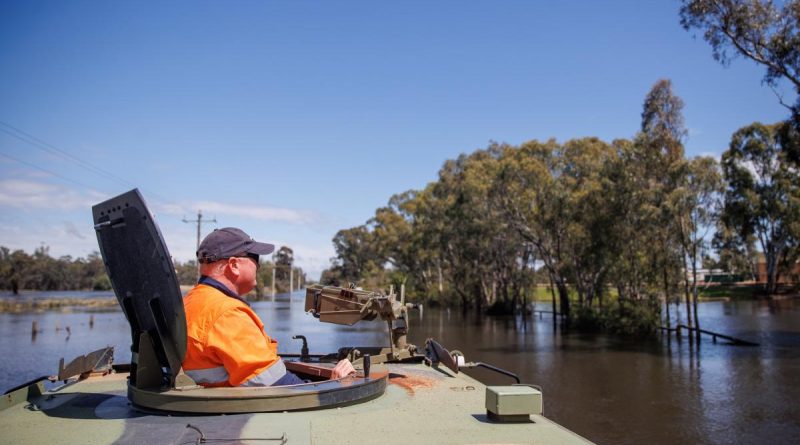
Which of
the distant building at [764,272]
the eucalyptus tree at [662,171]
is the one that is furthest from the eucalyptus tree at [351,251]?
the eucalyptus tree at [662,171]

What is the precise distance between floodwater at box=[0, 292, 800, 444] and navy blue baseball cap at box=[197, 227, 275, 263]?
17.8 ft

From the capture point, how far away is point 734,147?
2104 inches

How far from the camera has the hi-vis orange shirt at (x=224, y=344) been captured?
13.0ft

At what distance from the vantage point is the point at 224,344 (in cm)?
397

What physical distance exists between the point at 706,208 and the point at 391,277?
6003 cm

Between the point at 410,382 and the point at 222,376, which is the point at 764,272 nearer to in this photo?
the point at 410,382

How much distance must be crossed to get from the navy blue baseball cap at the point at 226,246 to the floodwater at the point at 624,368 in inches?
214

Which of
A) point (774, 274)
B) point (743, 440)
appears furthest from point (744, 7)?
point (774, 274)

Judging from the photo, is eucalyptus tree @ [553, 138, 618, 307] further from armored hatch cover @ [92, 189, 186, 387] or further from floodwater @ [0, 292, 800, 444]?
armored hatch cover @ [92, 189, 186, 387]

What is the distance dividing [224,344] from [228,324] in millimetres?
125

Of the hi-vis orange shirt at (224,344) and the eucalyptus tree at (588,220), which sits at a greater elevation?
the eucalyptus tree at (588,220)

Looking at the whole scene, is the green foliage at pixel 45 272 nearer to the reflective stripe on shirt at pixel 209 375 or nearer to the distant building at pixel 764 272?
the distant building at pixel 764 272

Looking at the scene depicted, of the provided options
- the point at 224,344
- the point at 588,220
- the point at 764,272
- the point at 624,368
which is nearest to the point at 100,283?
the point at 764,272

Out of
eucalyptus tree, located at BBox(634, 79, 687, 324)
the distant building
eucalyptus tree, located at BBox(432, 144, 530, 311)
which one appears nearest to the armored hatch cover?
eucalyptus tree, located at BBox(634, 79, 687, 324)
